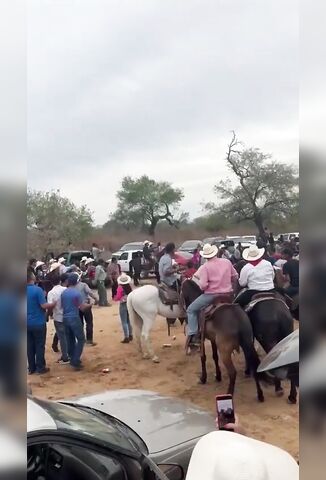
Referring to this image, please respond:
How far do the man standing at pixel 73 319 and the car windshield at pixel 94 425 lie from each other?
10.2 ft

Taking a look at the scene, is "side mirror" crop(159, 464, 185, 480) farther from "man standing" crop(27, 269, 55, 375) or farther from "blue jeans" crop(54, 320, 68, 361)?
"blue jeans" crop(54, 320, 68, 361)

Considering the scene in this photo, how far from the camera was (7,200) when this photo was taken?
2.32 feet

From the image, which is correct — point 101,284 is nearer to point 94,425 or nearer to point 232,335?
point 232,335

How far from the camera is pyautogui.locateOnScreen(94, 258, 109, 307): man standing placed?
7.66 m

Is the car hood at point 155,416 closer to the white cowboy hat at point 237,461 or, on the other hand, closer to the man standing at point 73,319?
the white cowboy hat at point 237,461

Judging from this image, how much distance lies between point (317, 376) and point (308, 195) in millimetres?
279

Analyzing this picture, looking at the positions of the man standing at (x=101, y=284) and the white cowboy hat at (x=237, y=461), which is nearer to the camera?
the white cowboy hat at (x=237, y=461)

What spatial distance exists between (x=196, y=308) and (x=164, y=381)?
2.98ft

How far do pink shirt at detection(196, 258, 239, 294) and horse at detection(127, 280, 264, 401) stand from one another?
340 mm

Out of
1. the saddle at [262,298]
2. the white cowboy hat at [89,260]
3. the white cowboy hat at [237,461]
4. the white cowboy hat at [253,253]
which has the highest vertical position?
the white cowboy hat at [253,253]

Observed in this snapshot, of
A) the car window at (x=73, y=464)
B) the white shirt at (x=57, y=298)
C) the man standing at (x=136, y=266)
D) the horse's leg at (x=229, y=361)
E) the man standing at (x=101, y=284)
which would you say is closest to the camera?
the car window at (x=73, y=464)

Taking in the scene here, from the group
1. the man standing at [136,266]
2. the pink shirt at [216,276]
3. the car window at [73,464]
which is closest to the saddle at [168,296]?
the pink shirt at [216,276]

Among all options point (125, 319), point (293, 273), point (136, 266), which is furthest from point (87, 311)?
point (293, 273)

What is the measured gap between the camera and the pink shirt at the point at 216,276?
489 centimetres
